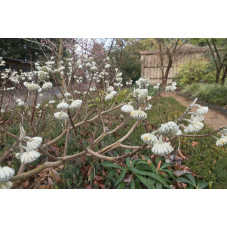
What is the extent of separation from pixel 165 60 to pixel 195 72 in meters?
1.63

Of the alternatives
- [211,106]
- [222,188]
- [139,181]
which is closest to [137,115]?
[139,181]

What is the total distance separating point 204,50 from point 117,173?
8.39 meters

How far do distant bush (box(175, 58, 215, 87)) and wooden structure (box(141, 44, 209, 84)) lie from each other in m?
0.55

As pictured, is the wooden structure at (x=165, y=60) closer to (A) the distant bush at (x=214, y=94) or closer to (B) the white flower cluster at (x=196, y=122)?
(A) the distant bush at (x=214, y=94)

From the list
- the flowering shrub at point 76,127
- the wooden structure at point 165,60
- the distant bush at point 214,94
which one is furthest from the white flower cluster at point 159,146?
the wooden structure at point 165,60

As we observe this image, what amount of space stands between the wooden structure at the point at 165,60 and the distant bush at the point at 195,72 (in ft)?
1.79

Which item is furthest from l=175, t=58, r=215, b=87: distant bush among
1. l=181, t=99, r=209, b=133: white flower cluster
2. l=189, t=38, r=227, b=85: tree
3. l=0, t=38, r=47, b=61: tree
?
l=181, t=99, r=209, b=133: white flower cluster

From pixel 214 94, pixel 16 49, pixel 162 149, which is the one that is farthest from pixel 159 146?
pixel 16 49

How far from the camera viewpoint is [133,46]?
32.6ft

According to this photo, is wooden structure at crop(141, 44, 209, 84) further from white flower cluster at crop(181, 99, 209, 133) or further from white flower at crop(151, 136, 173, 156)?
white flower at crop(151, 136, 173, 156)

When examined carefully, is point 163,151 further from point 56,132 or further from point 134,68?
point 134,68

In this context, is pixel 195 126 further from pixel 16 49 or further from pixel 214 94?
pixel 16 49

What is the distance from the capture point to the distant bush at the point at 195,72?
7.03 meters

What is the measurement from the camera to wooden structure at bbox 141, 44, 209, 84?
313 inches
